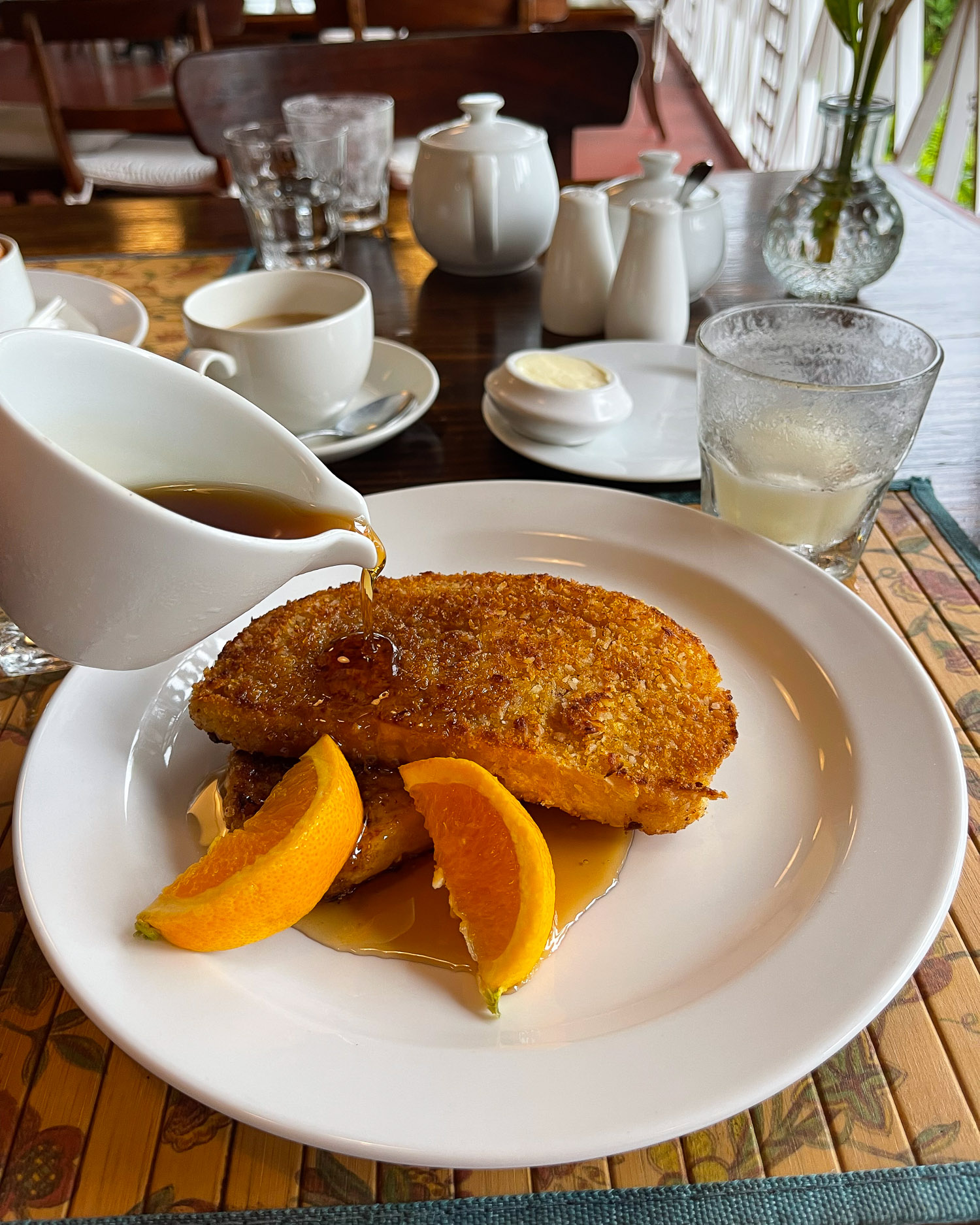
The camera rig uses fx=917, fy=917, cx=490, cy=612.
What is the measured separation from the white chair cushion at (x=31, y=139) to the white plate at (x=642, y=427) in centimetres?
403

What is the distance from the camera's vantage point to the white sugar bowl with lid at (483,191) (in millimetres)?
2346

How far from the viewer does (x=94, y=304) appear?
2.12m

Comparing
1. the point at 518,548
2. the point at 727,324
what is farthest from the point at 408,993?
the point at 727,324

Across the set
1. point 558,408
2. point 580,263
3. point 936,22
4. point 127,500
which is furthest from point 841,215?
point 936,22

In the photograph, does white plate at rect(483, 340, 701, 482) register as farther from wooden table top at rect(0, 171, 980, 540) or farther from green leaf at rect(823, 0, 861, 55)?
green leaf at rect(823, 0, 861, 55)

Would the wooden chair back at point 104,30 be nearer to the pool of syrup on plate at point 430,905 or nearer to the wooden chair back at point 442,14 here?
the wooden chair back at point 442,14

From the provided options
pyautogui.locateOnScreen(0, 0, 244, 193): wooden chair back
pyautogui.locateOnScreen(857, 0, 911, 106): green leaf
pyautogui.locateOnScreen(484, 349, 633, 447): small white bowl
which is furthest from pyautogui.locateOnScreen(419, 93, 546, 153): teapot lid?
pyautogui.locateOnScreen(0, 0, 244, 193): wooden chair back

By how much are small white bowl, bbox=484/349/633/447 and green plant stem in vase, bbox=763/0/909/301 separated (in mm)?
825

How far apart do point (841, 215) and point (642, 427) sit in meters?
0.86

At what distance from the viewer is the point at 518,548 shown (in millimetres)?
1509

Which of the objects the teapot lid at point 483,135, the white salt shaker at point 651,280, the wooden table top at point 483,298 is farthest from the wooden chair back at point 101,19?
the white salt shaker at point 651,280

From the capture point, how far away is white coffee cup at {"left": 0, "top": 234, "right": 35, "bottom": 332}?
183 centimetres

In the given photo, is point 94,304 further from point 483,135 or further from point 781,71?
point 781,71

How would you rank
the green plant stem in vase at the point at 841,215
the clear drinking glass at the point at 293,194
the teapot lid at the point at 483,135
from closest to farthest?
the green plant stem in vase at the point at 841,215
the teapot lid at the point at 483,135
the clear drinking glass at the point at 293,194
